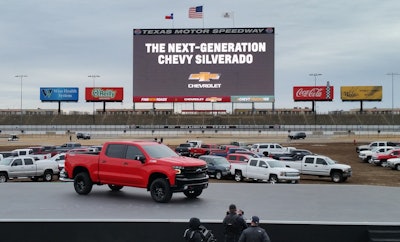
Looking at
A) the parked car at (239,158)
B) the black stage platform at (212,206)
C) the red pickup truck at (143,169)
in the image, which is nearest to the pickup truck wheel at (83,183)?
the red pickup truck at (143,169)

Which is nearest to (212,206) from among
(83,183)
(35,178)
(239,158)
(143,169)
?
(143,169)

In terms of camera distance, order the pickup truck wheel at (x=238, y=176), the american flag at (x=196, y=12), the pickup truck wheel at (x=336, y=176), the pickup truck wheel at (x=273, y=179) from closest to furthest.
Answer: the pickup truck wheel at (x=273, y=179) → the pickup truck wheel at (x=336, y=176) → the pickup truck wheel at (x=238, y=176) → the american flag at (x=196, y=12)

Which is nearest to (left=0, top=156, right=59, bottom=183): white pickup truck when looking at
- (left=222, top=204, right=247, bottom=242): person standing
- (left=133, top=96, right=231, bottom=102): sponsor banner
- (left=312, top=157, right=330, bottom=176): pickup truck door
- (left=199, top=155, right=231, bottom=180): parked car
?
(left=199, top=155, right=231, bottom=180): parked car

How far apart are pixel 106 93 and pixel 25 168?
98.8 m

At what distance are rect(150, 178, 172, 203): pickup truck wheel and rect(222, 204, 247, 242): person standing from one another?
3641mm

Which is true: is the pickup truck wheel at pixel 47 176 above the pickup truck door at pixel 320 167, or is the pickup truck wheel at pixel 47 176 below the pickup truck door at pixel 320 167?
below

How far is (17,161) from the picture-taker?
26.8 metres

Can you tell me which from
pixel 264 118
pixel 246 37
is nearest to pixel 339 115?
pixel 264 118

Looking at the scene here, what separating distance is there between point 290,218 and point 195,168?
140 inches

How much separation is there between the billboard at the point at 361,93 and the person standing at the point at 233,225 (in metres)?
123

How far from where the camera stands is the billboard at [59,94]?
126188 mm

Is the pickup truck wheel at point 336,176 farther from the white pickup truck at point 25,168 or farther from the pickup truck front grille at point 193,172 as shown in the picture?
the white pickup truck at point 25,168

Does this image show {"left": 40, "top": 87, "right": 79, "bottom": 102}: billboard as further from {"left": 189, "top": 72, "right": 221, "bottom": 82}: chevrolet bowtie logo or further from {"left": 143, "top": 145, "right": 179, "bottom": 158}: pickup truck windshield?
{"left": 143, "top": 145, "right": 179, "bottom": 158}: pickup truck windshield

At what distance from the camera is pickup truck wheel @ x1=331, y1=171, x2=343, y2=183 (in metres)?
27.9
